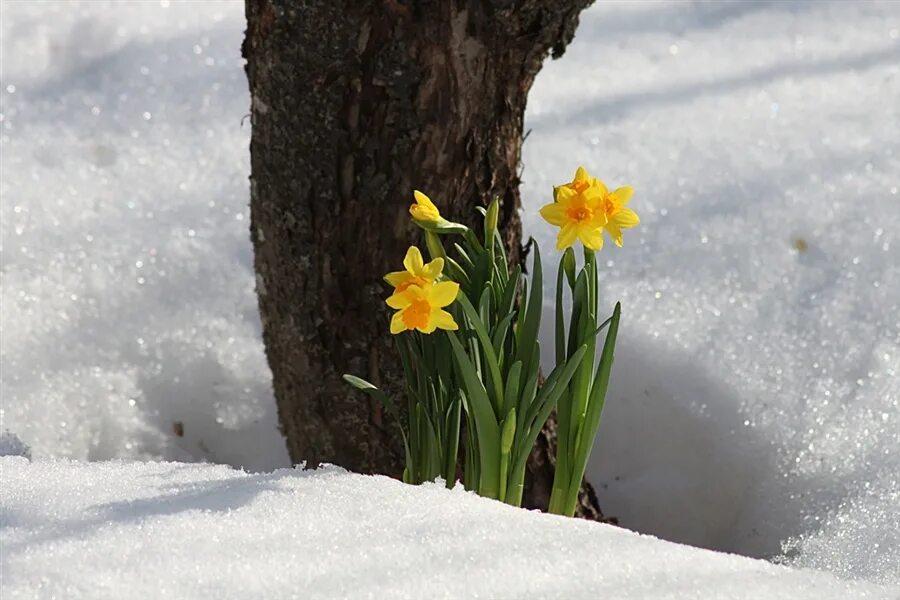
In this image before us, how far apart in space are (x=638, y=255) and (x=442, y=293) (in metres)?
1.21

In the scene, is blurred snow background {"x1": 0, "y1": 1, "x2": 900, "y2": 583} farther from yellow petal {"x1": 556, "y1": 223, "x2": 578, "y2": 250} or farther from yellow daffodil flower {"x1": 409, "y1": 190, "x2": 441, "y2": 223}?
yellow daffodil flower {"x1": 409, "y1": 190, "x2": 441, "y2": 223}

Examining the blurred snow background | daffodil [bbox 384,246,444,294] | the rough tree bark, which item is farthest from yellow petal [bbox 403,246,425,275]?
the blurred snow background

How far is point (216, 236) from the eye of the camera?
2.44 metres

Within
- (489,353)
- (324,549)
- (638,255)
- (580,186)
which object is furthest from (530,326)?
(638,255)

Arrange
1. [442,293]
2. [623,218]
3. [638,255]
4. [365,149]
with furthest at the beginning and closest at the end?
1. [638,255]
2. [365,149]
3. [623,218]
4. [442,293]

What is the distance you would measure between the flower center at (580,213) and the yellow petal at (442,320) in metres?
0.19

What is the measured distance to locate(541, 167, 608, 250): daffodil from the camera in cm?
119

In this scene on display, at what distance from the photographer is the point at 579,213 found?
1192 millimetres

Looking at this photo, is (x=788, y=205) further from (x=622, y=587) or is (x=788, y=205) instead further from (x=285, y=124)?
(x=622, y=587)

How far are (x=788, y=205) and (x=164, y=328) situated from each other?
140 centimetres

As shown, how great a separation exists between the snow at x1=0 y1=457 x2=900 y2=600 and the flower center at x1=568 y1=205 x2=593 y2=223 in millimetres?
334

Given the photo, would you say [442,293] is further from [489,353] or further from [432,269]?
[489,353]

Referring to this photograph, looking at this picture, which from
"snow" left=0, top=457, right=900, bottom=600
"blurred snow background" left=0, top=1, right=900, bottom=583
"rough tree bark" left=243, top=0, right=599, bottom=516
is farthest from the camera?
"blurred snow background" left=0, top=1, right=900, bottom=583

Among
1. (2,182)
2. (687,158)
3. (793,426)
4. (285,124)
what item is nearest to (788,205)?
(687,158)
